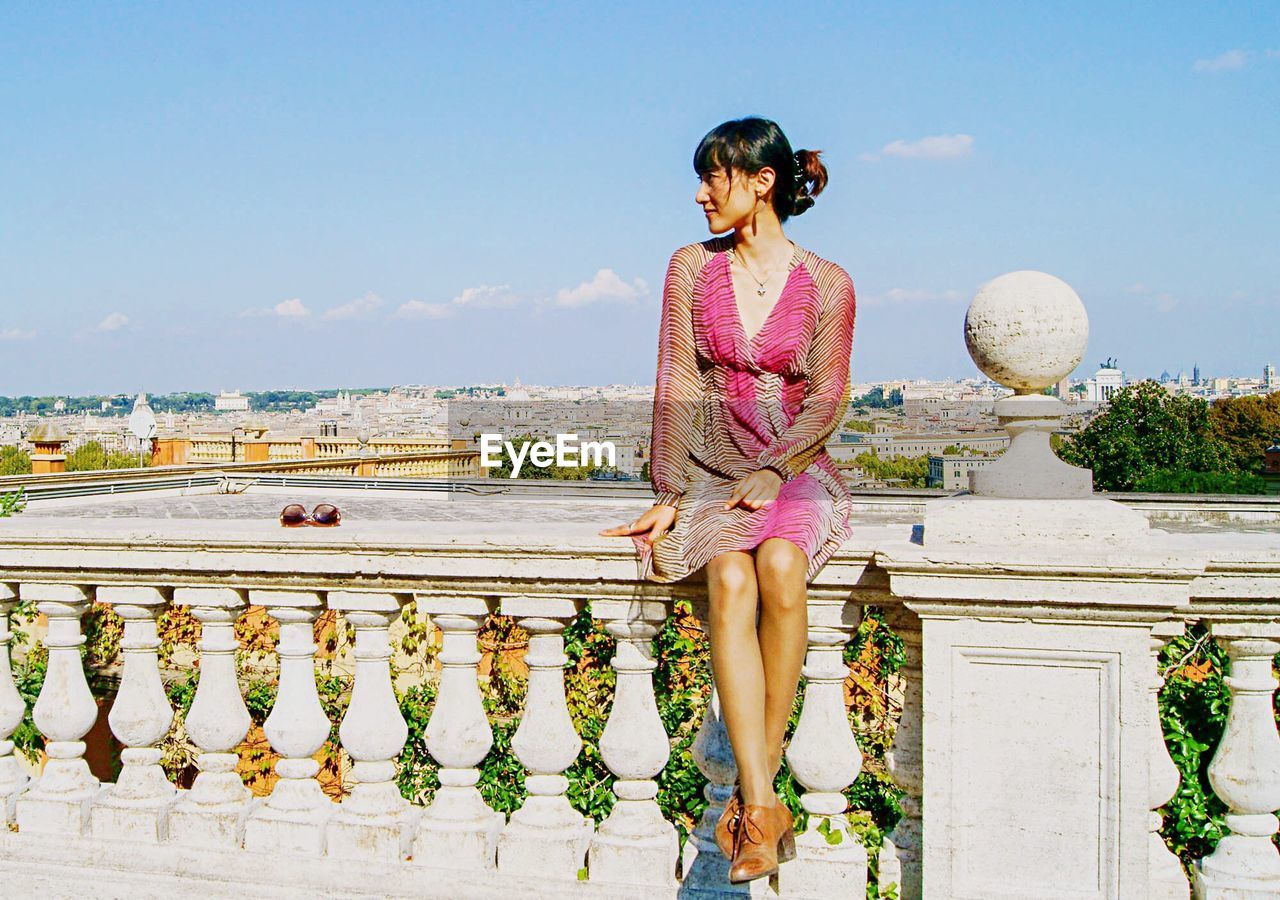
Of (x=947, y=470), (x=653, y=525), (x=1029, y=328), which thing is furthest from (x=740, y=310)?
(x=947, y=470)

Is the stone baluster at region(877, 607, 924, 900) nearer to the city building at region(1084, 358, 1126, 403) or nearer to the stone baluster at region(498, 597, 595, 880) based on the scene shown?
the stone baluster at region(498, 597, 595, 880)

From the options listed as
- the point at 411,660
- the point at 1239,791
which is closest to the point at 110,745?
the point at 411,660

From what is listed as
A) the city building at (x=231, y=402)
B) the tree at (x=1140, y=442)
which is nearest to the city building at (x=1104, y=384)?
the tree at (x=1140, y=442)

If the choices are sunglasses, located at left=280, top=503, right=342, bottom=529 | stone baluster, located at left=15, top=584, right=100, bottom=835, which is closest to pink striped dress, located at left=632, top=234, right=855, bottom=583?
sunglasses, located at left=280, top=503, right=342, bottom=529

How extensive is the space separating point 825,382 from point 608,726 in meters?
0.97

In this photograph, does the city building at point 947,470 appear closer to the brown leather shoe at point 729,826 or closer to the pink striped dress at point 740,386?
the pink striped dress at point 740,386

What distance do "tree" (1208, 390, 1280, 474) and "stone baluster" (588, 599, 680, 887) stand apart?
3840 centimetres

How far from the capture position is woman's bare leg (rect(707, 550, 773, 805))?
239 cm

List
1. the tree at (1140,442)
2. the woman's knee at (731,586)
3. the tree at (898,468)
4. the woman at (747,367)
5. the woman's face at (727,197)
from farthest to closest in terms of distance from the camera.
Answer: the tree at (1140,442)
the tree at (898,468)
the woman's face at (727,197)
the woman at (747,367)
the woman's knee at (731,586)

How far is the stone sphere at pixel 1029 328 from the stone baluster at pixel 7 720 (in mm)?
2620

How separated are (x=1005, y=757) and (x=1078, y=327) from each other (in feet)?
3.14

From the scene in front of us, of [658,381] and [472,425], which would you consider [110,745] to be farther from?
[472,425]

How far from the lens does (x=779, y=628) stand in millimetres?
2459

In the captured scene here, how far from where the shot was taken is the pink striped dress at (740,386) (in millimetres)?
2736
